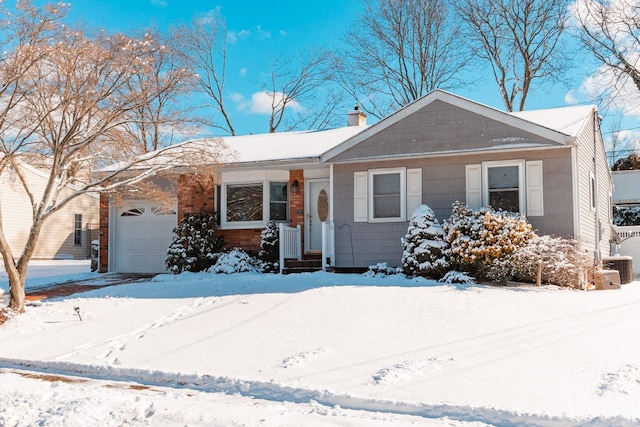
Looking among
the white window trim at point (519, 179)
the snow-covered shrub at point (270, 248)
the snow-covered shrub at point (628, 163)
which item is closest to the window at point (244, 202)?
the snow-covered shrub at point (270, 248)

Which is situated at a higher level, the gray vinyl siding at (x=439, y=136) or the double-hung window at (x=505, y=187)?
the gray vinyl siding at (x=439, y=136)

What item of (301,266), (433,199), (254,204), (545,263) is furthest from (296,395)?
(254,204)

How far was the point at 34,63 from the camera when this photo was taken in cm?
1030

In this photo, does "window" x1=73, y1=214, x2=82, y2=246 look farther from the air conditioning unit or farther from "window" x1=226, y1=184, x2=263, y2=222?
the air conditioning unit

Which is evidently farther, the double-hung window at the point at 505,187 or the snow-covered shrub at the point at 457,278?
the double-hung window at the point at 505,187

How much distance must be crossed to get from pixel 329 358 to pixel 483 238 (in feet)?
19.9

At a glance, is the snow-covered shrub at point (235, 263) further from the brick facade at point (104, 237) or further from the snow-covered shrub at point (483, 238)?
the snow-covered shrub at point (483, 238)

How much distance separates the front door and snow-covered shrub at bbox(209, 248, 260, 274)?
1.52 metres

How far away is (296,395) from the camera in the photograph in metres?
6.14

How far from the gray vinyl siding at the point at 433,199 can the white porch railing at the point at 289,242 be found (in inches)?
49.1

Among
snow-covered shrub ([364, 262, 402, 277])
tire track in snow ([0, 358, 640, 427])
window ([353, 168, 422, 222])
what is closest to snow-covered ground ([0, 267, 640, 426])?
tire track in snow ([0, 358, 640, 427])

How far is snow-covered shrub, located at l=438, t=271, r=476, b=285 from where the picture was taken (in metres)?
12.1

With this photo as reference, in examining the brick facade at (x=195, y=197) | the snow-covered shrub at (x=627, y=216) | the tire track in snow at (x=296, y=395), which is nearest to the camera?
the tire track in snow at (x=296, y=395)

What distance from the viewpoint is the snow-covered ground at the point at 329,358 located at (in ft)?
18.1
